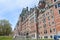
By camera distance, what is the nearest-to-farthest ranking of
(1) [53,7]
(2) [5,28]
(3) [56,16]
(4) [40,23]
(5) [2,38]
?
(3) [56,16], (1) [53,7], (5) [2,38], (4) [40,23], (2) [5,28]

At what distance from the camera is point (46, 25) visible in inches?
2234

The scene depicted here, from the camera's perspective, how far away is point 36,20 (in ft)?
219

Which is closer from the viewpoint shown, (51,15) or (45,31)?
(51,15)

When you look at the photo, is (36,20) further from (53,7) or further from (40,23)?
(53,7)

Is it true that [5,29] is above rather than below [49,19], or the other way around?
below

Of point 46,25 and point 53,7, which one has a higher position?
point 53,7

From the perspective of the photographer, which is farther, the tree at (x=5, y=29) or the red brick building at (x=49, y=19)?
the tree at (x=5, y=29)

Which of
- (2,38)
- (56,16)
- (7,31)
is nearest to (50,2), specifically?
(56,16)

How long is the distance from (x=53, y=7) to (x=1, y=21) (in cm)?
4174

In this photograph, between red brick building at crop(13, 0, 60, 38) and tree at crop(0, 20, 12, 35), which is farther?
tree at crop(0, 20, 12, 35)

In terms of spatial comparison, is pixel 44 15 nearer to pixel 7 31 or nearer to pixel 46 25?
pixel 46 25

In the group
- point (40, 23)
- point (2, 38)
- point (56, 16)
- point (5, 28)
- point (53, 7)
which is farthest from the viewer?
point (5, 28)

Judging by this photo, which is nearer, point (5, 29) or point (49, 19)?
point (49, 19)

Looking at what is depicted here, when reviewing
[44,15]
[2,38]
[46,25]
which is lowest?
[2,38]
